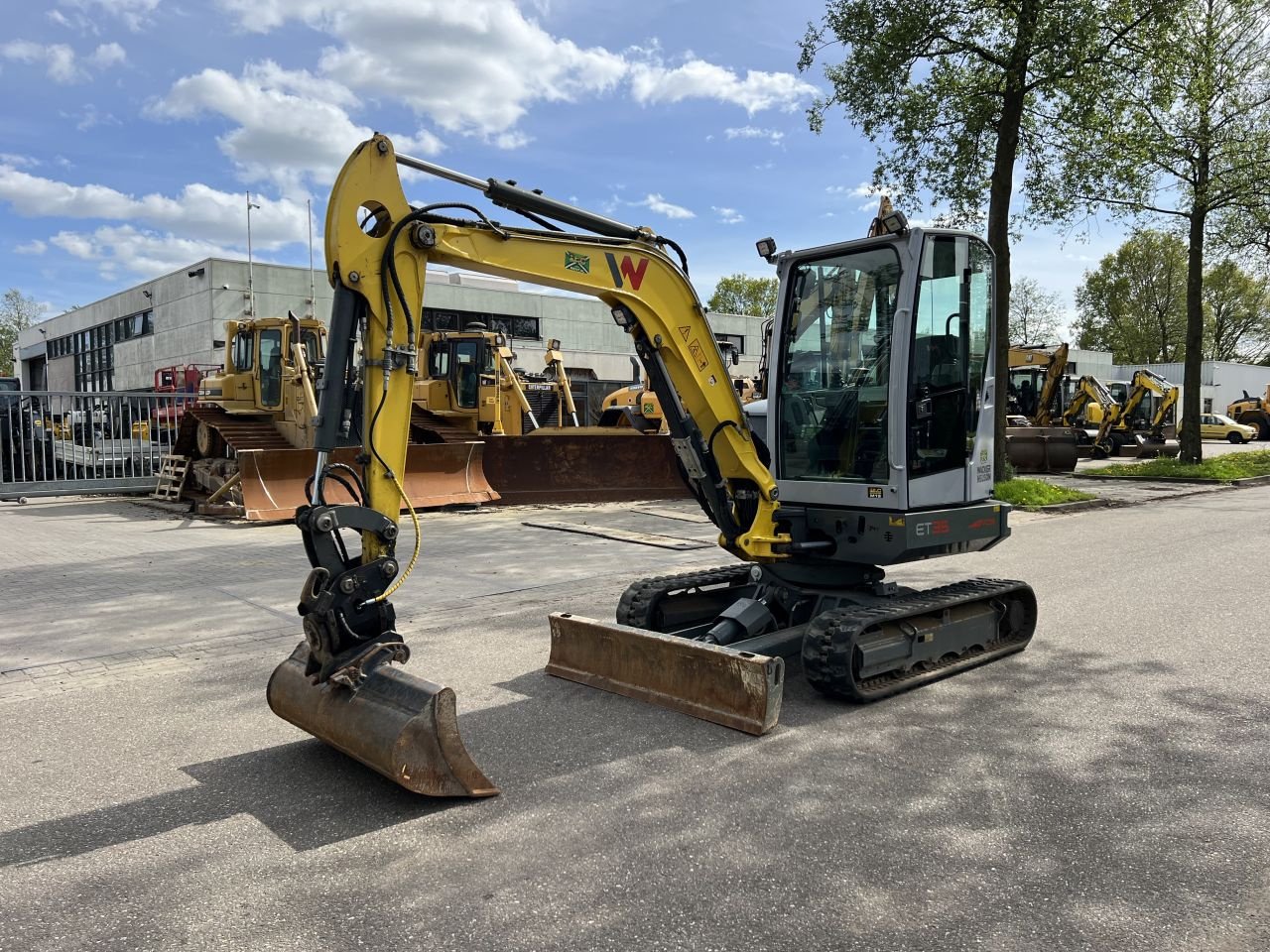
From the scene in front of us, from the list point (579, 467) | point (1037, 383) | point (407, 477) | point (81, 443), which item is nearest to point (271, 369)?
point (407, 477)

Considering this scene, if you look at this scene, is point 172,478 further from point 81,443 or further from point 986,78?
point 986,78

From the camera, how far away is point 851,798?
4.02 m

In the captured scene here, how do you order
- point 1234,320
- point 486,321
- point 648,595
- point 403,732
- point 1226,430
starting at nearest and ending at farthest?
point 403,732
point 648,595
point 486,321
point 1226,430
point 1234,320

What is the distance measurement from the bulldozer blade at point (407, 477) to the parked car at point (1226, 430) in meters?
43.3

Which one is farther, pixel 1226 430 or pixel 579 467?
pixel 1226 430

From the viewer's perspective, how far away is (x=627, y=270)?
5305mm

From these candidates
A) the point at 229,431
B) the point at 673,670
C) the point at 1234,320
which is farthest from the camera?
the point at 1234,320

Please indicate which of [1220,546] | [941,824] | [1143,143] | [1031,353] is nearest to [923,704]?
[941,824]

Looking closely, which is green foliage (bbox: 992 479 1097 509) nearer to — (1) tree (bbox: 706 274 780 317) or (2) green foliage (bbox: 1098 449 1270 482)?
(2) green foliage (bbox: 1098 449 1270 482)

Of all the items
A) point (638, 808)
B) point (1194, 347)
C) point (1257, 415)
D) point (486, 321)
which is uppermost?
point (486, 321)

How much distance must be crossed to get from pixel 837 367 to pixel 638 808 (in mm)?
3251

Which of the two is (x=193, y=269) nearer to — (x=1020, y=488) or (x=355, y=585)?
(x=1020, y=488)

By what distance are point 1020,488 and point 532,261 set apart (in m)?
13.9

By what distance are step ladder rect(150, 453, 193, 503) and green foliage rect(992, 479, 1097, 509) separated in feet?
44.2
